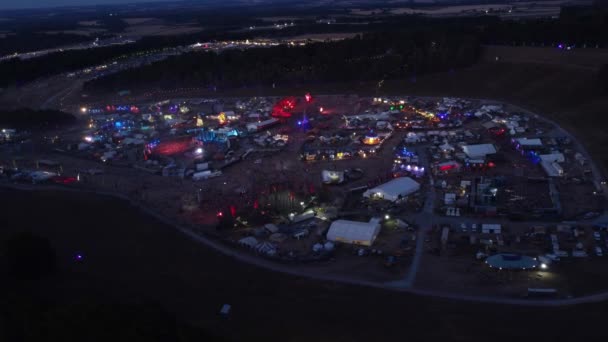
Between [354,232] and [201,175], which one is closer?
[354,232]

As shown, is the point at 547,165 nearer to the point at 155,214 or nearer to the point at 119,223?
the point at 155,214

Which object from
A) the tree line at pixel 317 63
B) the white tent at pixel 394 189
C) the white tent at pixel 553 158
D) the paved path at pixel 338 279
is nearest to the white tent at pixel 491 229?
the white tent at pixel 394 189

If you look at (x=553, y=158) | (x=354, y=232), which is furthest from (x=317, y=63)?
(x=354, y=232)

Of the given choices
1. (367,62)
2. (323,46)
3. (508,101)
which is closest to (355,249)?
(508,101)

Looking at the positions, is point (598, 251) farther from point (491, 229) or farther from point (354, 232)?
point (354, 232)

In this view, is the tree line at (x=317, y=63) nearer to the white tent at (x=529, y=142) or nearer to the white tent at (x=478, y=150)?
the white tent at (x=529, y=142)
